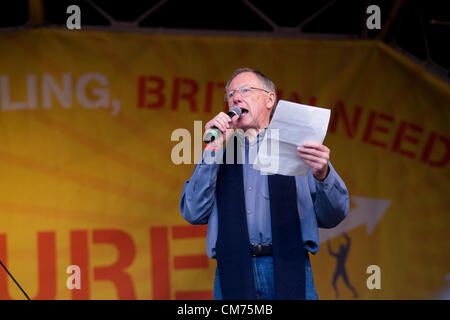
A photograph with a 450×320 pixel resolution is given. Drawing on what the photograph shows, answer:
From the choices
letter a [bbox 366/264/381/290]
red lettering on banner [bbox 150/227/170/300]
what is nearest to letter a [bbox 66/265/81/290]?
red lettering on banner [bbox 150/227/170/300]

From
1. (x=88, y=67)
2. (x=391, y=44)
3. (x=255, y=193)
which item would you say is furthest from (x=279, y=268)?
(x=391, y=44)

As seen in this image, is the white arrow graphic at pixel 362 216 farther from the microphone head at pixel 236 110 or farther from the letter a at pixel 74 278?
the microphone head at pixel 236 110

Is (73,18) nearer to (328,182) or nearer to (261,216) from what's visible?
(261,216)

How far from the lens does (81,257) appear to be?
144 inches

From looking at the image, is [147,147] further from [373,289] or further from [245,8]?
[373,289]

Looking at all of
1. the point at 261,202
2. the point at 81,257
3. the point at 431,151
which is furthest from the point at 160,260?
the point at 431,151

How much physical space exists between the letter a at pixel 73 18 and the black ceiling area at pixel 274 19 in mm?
33

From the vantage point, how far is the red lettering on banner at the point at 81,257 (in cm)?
363

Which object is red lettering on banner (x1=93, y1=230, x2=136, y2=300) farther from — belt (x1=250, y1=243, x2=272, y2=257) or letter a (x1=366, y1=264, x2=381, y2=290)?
belt (x1=250, y1=243, x2=272, y2=257)

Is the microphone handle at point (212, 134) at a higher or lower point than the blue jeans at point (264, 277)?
higher

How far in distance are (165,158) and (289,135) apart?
200 centimetres

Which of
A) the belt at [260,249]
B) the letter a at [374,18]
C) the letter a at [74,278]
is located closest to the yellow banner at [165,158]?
the letter a at [74,278]

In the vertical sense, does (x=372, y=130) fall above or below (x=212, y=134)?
above

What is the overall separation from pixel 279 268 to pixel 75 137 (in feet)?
7.34
